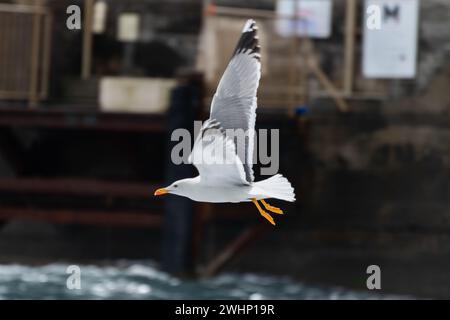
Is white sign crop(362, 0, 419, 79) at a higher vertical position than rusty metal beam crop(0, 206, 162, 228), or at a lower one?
higher

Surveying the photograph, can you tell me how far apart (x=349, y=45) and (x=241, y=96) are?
720 cm

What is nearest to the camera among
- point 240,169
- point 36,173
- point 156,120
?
point 240,169

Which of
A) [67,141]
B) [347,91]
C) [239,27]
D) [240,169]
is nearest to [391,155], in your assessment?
[347,91]

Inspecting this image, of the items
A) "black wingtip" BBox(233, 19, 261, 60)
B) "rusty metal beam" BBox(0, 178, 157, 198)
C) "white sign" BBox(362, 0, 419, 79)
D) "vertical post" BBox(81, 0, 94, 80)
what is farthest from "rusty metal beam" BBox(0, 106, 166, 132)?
"black wingtip" BBox(233, 19, 261, 60)

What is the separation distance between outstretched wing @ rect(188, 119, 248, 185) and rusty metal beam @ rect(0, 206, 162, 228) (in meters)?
6.07

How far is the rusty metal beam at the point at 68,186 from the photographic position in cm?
1555

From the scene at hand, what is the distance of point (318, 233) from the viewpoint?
16.2m

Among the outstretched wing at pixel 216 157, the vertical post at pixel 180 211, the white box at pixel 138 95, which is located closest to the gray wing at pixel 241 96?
the outstretched wing at pixel 216 157

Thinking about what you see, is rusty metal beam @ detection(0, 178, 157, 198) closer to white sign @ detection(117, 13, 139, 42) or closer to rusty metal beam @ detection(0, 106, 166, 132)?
rusty metal beam @ detection(0, 106, 166, 132)

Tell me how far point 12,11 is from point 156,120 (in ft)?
7.04

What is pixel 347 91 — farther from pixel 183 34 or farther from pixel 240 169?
pixel 240 169

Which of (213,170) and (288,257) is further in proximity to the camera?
(288,257)

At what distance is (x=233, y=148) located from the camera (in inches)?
357

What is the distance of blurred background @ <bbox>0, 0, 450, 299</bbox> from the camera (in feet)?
51.4
